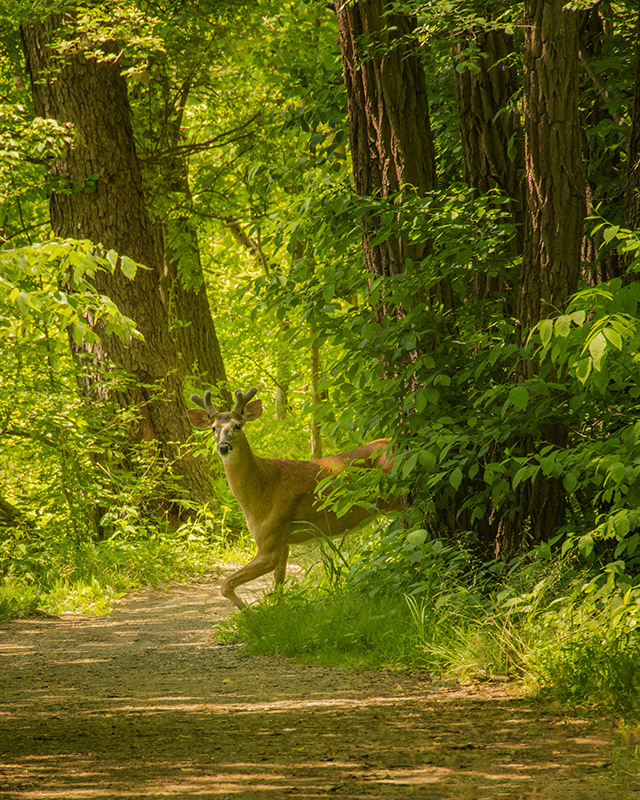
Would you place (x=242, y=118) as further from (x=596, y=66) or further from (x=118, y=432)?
(x=596, y=66)

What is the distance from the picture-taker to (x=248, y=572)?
8312 mm

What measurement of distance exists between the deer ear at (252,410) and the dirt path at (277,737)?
9.21 feet

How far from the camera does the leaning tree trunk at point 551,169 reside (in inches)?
225

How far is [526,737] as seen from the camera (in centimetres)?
399

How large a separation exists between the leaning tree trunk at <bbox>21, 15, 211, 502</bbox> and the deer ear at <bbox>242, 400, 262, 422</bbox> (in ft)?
10.6

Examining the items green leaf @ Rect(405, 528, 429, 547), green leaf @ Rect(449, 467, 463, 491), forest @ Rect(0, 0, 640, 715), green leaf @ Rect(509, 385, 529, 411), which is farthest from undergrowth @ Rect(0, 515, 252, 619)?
green leaf @ Rect(509, 385, 529, 411)

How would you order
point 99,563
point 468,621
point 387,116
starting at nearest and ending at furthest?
point 468,621
point 387,116
point 99,563

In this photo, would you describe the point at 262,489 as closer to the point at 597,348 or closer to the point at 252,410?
the point at 252,410

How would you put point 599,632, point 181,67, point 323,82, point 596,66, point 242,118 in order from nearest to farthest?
point 599,632 < point 596,66 < point 323,82 < point 181,67 < point 242,118

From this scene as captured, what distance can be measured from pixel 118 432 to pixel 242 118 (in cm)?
613

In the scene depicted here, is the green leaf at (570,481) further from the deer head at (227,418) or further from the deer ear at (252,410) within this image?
the deer ear at (252,410)

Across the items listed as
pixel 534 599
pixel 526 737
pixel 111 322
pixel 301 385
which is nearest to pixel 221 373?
pixel 301 385

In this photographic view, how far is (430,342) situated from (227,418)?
2.77 m

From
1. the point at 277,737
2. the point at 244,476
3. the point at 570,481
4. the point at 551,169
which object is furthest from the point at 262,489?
the point at 277,737
